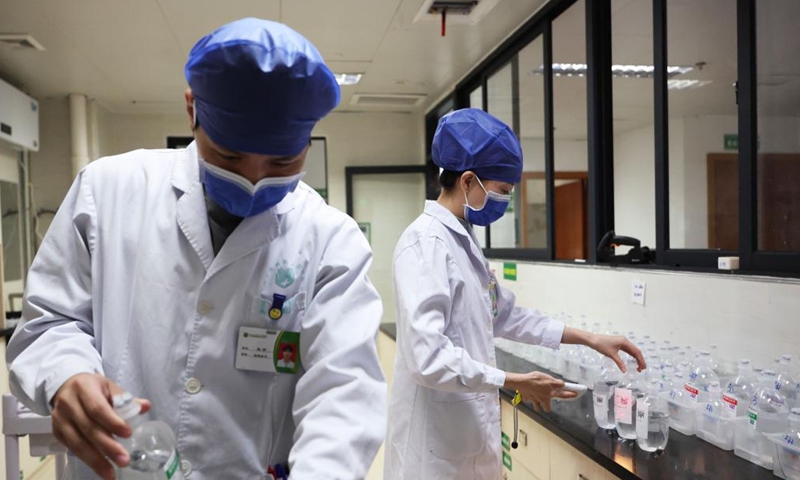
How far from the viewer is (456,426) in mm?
1737

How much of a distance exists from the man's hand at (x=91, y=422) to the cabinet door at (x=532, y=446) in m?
1.67

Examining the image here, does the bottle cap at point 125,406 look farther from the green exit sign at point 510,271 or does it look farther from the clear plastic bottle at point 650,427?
the green exit sign at point 510,271

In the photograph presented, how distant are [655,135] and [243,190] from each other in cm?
214

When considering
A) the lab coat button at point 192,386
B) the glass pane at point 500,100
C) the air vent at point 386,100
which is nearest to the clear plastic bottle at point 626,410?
the lab coat button at point 192,386

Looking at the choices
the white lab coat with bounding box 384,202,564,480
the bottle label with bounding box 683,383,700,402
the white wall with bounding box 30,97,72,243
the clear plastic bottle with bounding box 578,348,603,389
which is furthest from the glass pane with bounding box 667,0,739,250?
the white wall with bounding box 30,97,72,243

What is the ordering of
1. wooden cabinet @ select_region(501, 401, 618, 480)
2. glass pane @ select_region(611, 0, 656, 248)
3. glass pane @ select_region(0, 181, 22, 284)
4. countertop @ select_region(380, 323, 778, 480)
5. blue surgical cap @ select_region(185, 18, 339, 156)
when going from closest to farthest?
blue surgical cap @ select_region(185, 18, 339, 156) < countertop @ select_region(380, 323, 778, 480) < wooden cabinet @ select_region(501, 401, 618, 480) < glass pane @ select_region(611, 0, 656, 248) < glass pane @ select_region(0, 181, 22, 284)

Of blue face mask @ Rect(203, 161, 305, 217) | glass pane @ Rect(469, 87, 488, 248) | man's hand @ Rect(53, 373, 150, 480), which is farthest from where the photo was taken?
glass pane @ Rect(469, 87, 488, 248)

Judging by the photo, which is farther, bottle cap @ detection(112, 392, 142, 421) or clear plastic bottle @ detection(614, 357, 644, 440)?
clear plastic bottle @ detection(614, 357, 644, 440)

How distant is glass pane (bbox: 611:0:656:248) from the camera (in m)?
3.62

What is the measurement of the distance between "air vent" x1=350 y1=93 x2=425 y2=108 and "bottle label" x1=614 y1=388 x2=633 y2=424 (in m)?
4.52

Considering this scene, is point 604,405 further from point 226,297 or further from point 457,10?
point 457,10

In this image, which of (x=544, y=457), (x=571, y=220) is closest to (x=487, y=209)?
(x=544, y=457)

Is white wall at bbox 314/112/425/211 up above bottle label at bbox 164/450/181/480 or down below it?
above

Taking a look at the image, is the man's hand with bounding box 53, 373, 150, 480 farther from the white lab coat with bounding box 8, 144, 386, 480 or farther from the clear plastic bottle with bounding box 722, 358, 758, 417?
the clear plastic bottle with bounding box 722, 358, 758, 417
